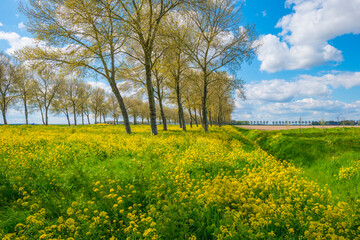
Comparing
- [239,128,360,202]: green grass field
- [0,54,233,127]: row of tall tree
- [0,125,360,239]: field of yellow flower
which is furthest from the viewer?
[0,54,233,127]: row of tall tree

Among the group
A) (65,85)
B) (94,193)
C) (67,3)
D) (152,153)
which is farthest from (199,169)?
Result: (65,85)

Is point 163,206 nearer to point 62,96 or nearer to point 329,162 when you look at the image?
point 329,162

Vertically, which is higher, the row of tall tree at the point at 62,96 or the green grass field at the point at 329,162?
the row of tall tree at the point at 62,96

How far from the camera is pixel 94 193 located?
4.26 metres

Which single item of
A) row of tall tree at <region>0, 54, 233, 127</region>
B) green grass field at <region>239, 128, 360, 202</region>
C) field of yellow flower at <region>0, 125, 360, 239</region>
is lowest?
green grass field at <region>239, 128, 360, 202</region>

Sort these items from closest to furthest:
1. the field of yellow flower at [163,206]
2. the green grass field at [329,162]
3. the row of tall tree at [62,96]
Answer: the field of yellow flower at [163,206], the green grass field at [329,162], the row of tall tree at [62,96]

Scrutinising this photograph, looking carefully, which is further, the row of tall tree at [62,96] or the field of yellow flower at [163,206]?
Answer: the row of tall tree at [62,96]

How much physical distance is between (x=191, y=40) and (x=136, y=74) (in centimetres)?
704

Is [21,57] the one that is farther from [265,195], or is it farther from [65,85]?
[65,85]

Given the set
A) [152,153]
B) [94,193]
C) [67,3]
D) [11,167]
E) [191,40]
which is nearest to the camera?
[94,193]

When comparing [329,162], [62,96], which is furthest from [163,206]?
[62,96]

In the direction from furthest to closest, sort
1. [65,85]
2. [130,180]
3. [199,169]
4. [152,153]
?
[65,85] < [152,153] < [199,169] < [130,180]

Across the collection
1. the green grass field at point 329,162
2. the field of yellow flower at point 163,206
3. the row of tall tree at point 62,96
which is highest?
the row of tall tree at point 62,96

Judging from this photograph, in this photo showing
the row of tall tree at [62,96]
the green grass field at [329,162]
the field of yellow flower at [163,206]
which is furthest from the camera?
the row of tall tree at [62,96]
